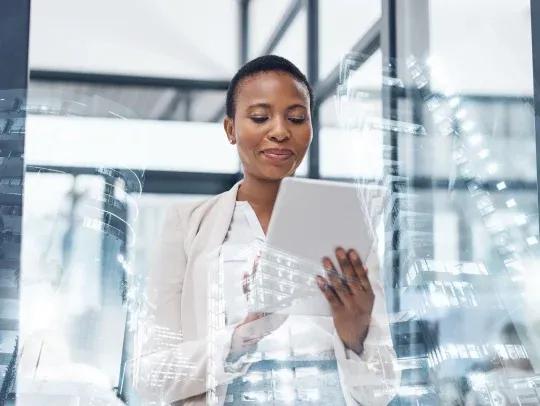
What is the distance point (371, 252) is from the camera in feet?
3.67

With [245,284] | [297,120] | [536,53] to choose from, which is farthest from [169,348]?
[536,53]

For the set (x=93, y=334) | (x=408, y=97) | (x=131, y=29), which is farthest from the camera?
(x=408, y=97)

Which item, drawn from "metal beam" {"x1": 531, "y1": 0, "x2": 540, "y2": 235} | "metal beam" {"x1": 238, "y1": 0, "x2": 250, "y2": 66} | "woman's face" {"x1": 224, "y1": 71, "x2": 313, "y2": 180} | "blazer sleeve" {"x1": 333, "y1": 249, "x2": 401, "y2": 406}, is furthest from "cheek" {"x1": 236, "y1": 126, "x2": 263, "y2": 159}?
"metal beam" {"x1": 531, "y1": 0, "x2": 540, "y2": 235}

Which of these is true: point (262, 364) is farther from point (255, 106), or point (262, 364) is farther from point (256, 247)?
point (255, 106)

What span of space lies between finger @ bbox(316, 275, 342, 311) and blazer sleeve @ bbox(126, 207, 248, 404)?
140mm

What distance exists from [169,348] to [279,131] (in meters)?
0.34

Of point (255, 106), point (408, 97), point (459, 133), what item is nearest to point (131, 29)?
point (255, 106)

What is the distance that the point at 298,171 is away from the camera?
3.71 ft

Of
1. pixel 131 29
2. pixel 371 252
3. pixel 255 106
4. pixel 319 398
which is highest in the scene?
pixel 131 29

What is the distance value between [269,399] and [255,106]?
0.41m

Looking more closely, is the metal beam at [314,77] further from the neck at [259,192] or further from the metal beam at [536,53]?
the metal beam at [536,53]

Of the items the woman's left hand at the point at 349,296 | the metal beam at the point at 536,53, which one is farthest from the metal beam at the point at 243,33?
the metal beam at the point at 536,53

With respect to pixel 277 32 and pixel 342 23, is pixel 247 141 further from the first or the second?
pixel 342 23

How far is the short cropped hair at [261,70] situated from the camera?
3.64 ft
